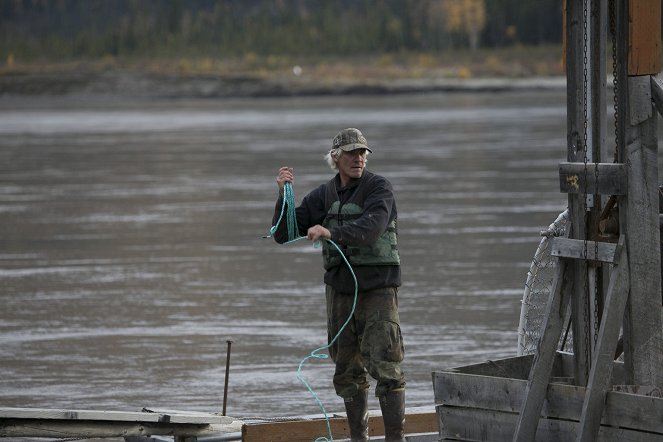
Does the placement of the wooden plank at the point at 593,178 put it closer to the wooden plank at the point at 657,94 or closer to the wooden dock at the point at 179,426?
the wooden plank at the point at 657,94

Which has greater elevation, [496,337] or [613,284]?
[613,284]

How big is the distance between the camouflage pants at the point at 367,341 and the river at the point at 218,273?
215cm

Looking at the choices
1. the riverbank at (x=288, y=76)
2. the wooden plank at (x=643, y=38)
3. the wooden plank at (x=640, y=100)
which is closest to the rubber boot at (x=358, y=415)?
the wooden plank at (x=640, y=100)

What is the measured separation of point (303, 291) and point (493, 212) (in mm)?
6971

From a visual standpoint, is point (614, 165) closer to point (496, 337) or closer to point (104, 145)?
point (496, 337)

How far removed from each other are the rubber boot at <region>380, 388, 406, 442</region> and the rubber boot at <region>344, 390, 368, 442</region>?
13 centimetres

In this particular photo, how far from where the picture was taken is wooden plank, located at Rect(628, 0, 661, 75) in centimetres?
649

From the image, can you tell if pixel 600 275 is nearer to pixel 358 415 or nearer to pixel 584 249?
pixel 584 249

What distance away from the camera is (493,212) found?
70.3 ft

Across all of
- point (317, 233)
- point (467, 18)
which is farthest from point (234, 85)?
point (317, 233)

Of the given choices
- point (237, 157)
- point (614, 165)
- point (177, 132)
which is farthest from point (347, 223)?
point (177, 132)

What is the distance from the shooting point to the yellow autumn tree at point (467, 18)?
15875cm

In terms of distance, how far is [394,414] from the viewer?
25.3 ft

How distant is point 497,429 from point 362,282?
3.60 ft
